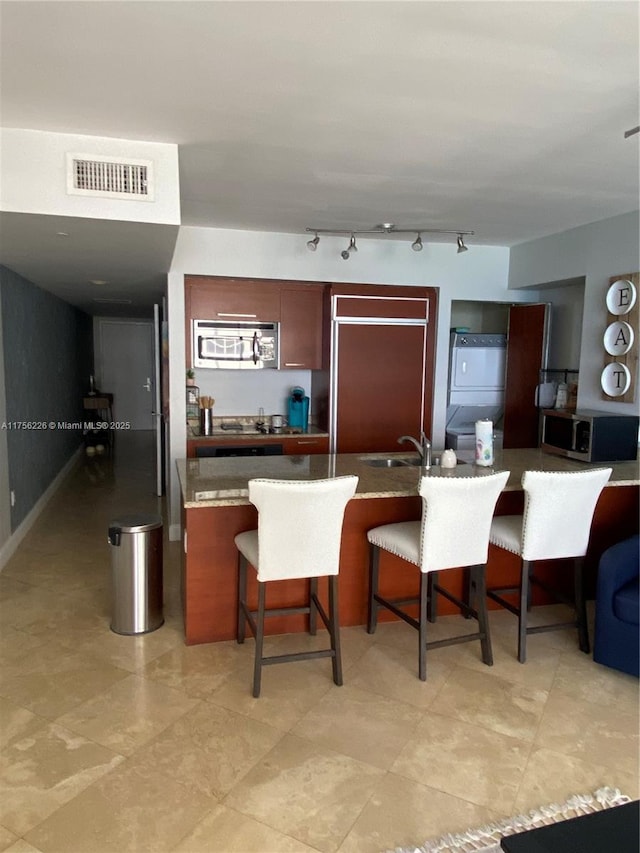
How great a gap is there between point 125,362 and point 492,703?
8963 millimetres

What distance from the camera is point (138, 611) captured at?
3121 mm

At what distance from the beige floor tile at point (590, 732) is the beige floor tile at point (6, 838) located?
1.90 meters

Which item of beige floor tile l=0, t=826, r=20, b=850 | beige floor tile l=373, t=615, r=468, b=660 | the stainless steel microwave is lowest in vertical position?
beige floor tile l=0, t=826, r=20, b=850

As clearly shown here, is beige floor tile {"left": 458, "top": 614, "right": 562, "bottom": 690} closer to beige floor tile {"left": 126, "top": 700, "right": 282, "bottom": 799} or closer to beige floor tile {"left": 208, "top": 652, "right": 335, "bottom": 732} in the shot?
beige floor tile {"left": 208, "top": 652, "right": 335, "bottom": 732}

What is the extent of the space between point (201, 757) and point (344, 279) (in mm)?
3679

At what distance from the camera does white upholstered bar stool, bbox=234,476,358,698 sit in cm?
246

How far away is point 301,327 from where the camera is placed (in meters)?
4.95

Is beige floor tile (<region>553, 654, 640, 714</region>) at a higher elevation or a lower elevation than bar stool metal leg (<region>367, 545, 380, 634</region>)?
lower

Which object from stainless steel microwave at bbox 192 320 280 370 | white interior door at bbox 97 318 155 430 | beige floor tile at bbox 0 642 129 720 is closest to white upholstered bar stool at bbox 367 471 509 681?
beige floor tile at bbox 0 642 129 720

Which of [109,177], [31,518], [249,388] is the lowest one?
[31,518]

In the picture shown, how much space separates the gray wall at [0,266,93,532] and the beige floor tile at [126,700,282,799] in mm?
2727

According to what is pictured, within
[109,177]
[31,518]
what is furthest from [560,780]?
[31,518]

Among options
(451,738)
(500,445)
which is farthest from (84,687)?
(500,445)

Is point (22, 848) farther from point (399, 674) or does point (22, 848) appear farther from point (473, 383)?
point (473, 383)
